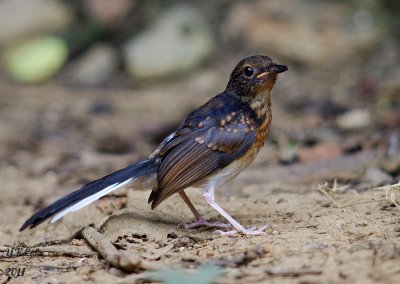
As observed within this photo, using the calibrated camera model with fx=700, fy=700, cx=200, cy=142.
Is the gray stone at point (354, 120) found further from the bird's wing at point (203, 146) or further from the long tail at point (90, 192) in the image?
the long tail at point (90, 192)

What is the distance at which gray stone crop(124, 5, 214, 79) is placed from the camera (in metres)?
12.6

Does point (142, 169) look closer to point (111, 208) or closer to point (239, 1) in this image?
point (111, 208)

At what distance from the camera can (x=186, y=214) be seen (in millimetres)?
5695

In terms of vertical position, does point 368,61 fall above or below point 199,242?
above

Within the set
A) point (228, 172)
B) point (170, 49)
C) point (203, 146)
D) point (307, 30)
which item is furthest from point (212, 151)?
point (170, 49)

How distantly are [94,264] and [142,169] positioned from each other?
3.04 ft

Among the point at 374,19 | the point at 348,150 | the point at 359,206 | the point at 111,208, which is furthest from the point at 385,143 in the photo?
the point at 374,19

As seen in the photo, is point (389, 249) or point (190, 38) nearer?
point (389, 249)

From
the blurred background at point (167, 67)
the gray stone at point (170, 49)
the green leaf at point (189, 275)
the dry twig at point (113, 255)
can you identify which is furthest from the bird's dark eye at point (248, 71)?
the gray stone at point (170, 49)

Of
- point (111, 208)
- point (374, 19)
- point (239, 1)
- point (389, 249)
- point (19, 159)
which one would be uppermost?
point (239, 1)

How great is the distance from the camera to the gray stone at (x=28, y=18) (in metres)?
13.4

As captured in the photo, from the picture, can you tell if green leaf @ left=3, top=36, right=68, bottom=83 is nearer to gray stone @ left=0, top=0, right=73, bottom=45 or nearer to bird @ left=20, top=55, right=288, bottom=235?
gray stone @ left=0, top=0, right=73, bottom=45

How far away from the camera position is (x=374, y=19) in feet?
39.7

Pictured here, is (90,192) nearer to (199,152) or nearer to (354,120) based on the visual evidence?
(199,152)
